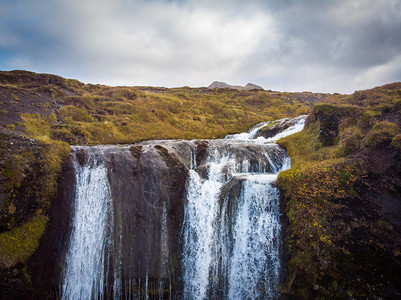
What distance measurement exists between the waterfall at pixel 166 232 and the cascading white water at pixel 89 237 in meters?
0.05

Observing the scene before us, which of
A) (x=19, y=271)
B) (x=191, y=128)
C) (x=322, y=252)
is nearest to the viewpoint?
(x=322, y=252)

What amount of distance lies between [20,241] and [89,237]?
11.1 feet

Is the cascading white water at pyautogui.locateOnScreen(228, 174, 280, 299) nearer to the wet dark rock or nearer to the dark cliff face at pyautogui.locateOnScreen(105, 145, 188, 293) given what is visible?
the dark cliff face at pyautogui.locateOnScreen(105, 145, 188, 293)

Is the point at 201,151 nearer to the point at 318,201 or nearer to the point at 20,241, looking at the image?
the point at 318,201

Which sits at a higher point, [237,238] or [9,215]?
[9,215]

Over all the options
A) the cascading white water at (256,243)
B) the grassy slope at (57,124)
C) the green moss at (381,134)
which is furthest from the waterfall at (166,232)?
the green moss at (381,134)

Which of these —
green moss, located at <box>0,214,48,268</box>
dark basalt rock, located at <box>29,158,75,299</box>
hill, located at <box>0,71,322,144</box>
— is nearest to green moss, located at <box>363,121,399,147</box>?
dark basalt rock, located at <box>29,158,75,299</box>

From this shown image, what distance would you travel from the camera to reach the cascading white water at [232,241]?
1165 centimetres

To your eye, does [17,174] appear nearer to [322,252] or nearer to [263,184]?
[263,184]

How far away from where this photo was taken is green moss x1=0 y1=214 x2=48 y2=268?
35.9ft

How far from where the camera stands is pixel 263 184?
1312 cm

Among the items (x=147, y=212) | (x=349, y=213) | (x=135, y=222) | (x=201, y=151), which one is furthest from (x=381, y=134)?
(x=135, y=222)

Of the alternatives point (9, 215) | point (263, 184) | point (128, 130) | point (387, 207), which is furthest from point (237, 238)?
point (128, 130)

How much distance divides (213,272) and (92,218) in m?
8.05
